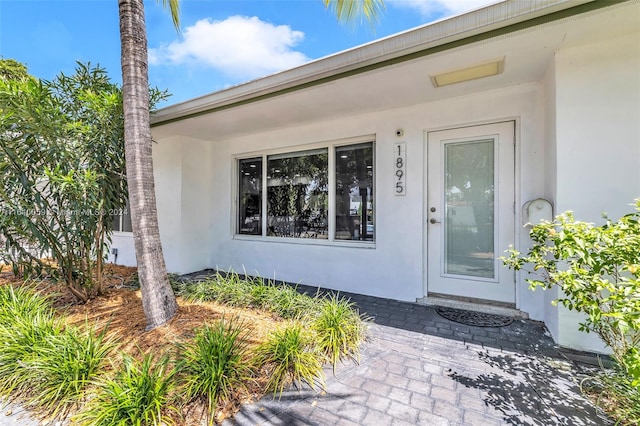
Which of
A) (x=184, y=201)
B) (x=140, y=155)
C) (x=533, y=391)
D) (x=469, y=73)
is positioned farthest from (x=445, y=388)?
(x=184, y=201)

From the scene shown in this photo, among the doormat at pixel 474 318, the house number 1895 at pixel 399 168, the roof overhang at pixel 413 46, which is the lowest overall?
the doormat at pixel 474 318

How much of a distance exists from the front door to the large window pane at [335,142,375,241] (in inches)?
35.9

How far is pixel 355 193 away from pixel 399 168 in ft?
2.75

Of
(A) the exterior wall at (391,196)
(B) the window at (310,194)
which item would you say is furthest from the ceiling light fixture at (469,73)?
(B) the window at (310,194)

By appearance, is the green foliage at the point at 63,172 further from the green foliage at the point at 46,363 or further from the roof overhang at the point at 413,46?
the roof overhang at the point at 413,46

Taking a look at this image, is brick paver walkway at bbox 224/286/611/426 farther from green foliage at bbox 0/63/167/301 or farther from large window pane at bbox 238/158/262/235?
large window pane at bbox 238/158/262/235

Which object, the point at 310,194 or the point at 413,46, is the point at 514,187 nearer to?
the point at 413,46

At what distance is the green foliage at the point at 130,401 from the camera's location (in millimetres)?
1668

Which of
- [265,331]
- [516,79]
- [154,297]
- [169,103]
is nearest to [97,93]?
[169,103]

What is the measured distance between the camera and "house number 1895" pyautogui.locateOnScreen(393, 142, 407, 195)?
4.11 meters

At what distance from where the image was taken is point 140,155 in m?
2.86

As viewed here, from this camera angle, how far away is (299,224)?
5.21 meters

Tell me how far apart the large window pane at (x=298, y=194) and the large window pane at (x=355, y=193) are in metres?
0.27

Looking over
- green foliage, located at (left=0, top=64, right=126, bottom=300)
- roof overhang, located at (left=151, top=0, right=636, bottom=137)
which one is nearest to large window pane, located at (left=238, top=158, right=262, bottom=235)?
roof overhang, located at (left=151, top=0, right=636, bottom=137)
